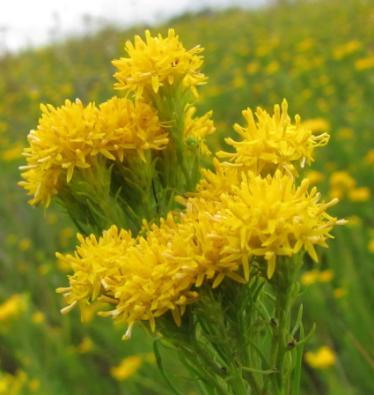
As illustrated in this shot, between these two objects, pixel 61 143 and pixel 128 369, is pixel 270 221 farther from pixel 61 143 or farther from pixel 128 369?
pixel 128 369

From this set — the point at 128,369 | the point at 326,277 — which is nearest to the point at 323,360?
the point at 326,277

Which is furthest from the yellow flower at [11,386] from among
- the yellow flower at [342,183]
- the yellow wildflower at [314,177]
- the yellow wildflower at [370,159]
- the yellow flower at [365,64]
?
the yellow flower at [365,64]

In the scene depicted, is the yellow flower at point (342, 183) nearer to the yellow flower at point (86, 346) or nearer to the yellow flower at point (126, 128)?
the yellow flower at point (86, 346)

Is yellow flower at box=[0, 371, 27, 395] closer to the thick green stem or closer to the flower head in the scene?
the thick green stem

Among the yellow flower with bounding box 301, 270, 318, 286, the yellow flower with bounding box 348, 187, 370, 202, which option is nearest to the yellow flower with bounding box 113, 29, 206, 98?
the yellow flower with bounding box 301, 270, 318, 286

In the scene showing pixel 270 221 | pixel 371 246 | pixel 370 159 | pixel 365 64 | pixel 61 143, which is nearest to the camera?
pixel 270 221
